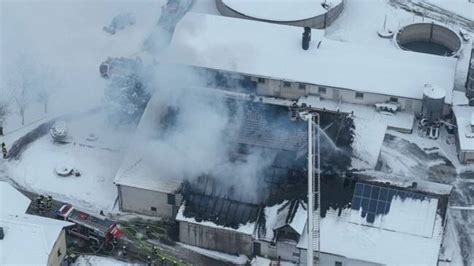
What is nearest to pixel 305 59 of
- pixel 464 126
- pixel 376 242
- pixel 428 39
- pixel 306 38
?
pixel 306 38

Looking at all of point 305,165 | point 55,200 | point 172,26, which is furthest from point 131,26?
point 305,165

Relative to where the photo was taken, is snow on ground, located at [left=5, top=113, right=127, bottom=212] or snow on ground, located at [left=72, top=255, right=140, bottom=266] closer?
snow on ground, located at [left=72, top=255, right=140, bottom=266]

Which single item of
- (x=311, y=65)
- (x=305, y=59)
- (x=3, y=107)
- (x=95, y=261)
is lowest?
(x=95, y=261)

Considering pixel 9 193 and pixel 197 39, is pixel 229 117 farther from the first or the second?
pixel 9 193

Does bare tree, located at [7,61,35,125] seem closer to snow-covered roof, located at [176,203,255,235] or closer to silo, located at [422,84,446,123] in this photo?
snow-covered roof, located at [176,203,255,235]

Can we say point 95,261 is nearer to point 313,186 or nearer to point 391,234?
point 313,186

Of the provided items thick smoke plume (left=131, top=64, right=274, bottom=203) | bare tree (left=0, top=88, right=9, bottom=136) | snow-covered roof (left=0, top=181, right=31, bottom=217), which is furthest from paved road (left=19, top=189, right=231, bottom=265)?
bare tree (left=0, top=88, right=9, bottom=136)

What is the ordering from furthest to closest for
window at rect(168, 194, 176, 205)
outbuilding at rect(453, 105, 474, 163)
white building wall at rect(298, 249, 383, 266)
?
1. outbuilding at rect(453, 105, 474, 163)
2. window at rect(168, 194, 176, 205)
3. white building wall at rect(298, 249, 383, 266)
